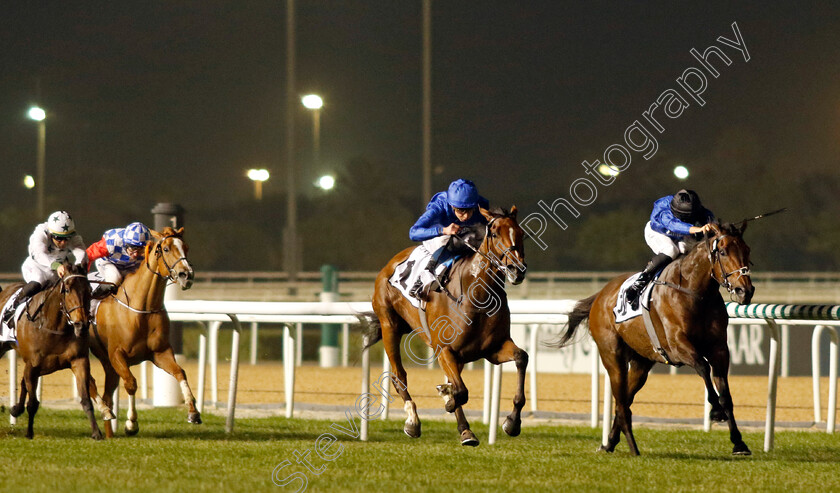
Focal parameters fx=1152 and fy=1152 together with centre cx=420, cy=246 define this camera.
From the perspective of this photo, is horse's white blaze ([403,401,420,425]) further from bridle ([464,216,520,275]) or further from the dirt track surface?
the dirt track surface

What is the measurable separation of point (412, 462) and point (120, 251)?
339 centimetres

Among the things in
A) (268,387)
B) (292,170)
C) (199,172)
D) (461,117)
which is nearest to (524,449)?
(268,387)

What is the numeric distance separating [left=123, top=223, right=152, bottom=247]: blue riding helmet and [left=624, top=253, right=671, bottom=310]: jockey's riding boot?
135 inches

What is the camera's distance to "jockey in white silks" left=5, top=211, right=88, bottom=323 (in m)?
7.59

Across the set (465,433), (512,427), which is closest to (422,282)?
(465,433)

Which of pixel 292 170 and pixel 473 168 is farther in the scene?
pixel 473 168

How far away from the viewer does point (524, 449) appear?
21.5 ft

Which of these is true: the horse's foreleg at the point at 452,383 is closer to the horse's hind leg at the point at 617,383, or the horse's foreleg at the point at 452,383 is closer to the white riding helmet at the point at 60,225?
the horse's hind leg at the point at 617,383

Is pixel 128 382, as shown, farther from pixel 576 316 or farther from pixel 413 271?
pixel 576 316

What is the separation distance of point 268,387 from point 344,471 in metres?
8.40

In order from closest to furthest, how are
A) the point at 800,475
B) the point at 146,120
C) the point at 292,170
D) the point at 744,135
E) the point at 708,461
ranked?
the point at 800,475
the point at 708,461
the point at 292,170
the point at 744,135
the point at 146,120

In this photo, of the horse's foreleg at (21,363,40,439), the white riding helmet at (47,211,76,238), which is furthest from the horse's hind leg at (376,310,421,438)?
the white riding helmet at (47,211,76,238)

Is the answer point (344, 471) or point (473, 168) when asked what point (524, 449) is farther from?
point (473, 168)

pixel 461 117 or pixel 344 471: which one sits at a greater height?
pixel 461 117
